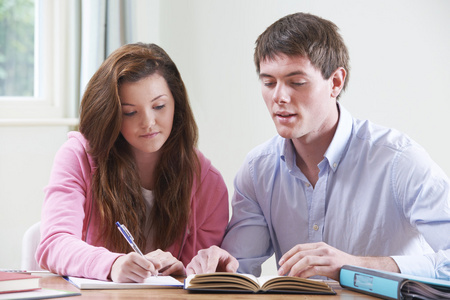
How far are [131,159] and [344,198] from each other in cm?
67

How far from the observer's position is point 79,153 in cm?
184

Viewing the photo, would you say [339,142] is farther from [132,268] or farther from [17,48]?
[17,48]

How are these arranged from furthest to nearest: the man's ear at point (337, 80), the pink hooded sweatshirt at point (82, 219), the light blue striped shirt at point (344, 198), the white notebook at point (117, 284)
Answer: the man's ear at point (337, 80)
the light blue striped shirt at point (344, 198)
the pink hooded sweatshirt at point (82, 219)
the white notebook at point (117, 284)

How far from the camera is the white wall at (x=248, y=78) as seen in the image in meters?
2.67

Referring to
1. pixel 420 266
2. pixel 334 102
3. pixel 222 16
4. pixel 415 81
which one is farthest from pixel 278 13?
pixel 420 266

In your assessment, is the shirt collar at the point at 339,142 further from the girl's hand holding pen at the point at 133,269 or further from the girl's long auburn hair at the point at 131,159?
the girl's hand holding pen at the point at 133,269

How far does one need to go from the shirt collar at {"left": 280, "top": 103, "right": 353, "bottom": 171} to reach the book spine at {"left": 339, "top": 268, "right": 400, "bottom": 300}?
504 mm

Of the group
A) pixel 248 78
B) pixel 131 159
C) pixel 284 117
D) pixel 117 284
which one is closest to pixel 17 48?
pixel 248 78

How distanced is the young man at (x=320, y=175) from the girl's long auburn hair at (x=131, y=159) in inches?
7.8

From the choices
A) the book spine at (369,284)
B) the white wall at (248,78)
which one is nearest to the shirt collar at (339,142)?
the book spine at (369,284)

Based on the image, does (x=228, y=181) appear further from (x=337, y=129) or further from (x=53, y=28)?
(x=337, y=129)

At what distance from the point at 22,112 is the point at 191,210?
1.24m

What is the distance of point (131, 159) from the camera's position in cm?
192

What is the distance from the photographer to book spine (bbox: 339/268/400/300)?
1273mm
